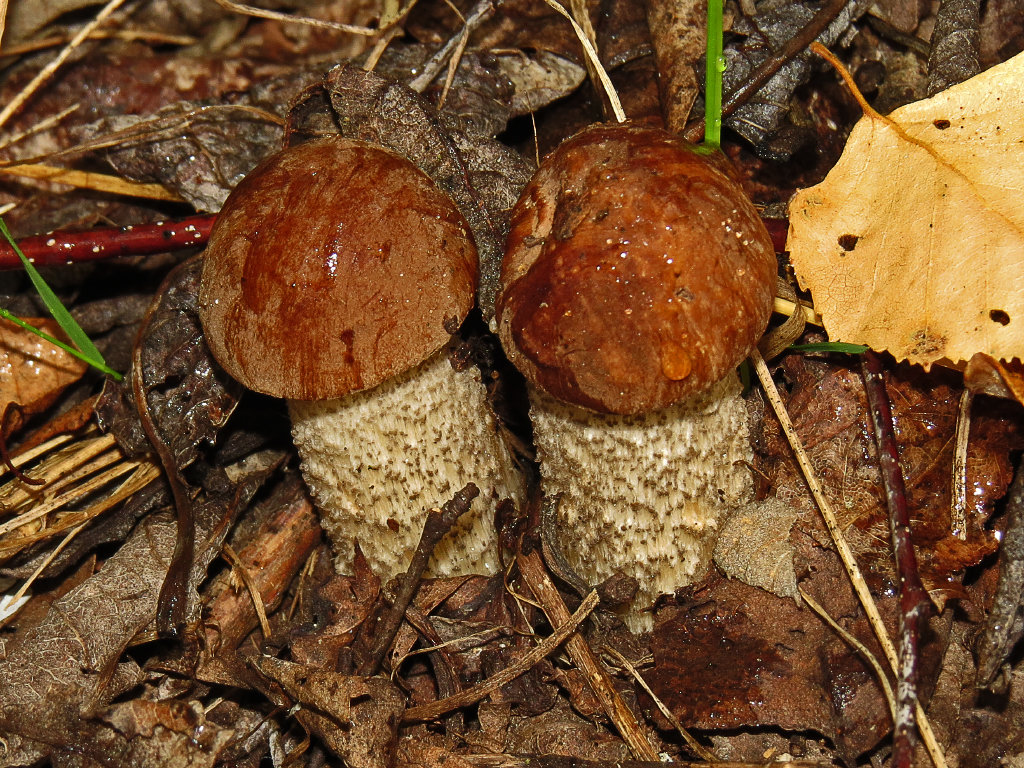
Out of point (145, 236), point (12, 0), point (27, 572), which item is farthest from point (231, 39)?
point (27, 572)

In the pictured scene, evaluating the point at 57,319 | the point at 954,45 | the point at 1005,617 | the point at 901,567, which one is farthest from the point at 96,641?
the point at 954,45

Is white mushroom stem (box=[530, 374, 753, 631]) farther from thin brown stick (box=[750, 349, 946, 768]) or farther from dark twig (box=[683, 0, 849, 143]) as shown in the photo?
dark twig (box=[683, 0, 849, 143])

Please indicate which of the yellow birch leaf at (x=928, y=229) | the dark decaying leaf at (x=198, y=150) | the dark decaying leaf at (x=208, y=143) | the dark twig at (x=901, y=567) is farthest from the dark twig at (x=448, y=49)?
the dark twig at (x=901, y=567)

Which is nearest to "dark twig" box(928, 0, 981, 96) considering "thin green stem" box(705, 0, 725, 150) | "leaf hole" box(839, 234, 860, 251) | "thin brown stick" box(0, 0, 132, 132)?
"leaf hole" box(839, 234, 860, 251)

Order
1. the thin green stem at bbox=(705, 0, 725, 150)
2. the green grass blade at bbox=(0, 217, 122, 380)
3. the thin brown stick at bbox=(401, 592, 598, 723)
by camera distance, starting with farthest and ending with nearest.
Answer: the green grass blade at bbox=(0, 217, 122, 380)
the thin brown stick at bbox=(401, 592, 598, 723)
the thin green stem at bbox=(705, 0, 725, 150)

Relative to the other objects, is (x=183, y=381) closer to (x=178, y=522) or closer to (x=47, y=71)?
(x=178, y=522)

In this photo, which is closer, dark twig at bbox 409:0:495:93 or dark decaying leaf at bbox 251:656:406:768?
dark decaying leaf at bbox 251:656:406:768

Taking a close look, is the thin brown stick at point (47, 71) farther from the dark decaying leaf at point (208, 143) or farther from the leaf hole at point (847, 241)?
the leaf hole at point (847, 241)
